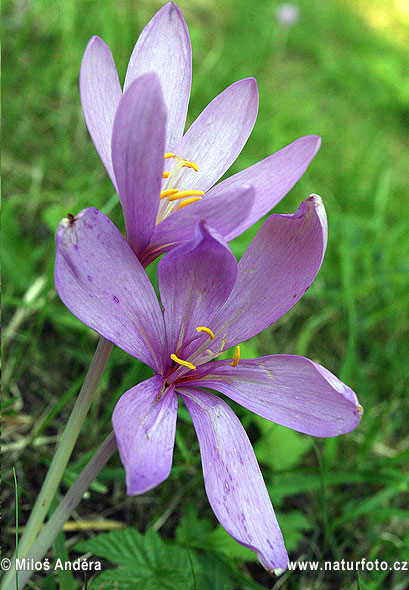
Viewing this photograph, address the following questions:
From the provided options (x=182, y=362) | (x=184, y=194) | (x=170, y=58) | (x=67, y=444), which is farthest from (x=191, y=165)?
(x=67, y=444)

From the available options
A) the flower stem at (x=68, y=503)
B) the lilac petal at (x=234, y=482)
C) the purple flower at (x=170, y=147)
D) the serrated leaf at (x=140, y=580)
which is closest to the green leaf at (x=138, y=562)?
the serrated leaf at (x=140, y=580)

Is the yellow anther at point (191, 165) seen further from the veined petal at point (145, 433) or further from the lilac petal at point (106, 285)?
the veined petal at point (145, 433)

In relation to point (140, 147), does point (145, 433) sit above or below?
below

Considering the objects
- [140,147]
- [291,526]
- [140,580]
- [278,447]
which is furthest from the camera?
[278,447]

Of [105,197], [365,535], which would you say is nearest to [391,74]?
[105,197]

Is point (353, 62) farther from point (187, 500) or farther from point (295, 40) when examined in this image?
point (187, 500)

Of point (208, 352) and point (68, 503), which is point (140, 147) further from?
point (68, 503)
